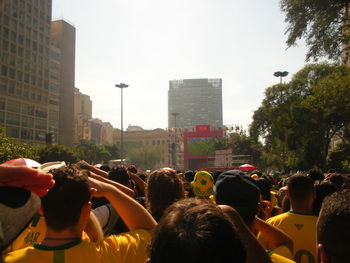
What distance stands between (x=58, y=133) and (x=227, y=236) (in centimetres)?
8243

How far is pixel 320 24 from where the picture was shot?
1523 centimetres

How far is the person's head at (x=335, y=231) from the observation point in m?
1.60

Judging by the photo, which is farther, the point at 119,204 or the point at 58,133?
the point at 58,133

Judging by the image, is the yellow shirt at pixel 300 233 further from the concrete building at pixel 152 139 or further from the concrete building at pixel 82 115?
the concrete building at pixel 152 139

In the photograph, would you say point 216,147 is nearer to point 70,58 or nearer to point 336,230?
point 70,58

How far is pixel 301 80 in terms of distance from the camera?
1524 inches

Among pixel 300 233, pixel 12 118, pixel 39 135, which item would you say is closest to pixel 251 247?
pixel 300 233

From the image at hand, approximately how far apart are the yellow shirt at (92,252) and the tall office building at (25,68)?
2629 inches

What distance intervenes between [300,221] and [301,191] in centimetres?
35

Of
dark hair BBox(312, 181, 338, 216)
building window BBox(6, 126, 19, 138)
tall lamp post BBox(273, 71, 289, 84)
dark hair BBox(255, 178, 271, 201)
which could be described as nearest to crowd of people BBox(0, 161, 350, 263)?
dark hair BBox(312, 181, 338, 216)

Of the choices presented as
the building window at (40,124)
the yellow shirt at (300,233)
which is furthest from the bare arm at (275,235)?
the building window at (40,124)

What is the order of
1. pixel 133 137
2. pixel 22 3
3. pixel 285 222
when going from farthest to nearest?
1. pixel 133 137
2. pixel 22 3
3. pixel 285 222

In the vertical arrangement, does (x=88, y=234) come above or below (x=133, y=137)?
below

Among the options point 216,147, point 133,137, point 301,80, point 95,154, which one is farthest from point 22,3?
point 133,137
